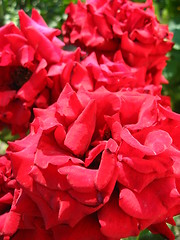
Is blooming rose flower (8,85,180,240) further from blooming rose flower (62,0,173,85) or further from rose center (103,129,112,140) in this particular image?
blooming rose flower (62,0,173,85)

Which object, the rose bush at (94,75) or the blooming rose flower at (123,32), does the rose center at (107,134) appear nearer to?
the rose bush at (94,75)

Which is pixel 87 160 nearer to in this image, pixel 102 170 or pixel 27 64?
pixel 102 170

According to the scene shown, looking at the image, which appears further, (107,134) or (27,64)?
(27,64)

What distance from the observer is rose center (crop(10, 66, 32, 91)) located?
0.77 meters

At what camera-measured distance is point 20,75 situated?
0.77 m

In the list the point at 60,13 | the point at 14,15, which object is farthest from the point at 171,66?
the point at 14,15

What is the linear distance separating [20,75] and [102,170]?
1.21 feet

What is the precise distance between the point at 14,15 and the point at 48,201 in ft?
2.80

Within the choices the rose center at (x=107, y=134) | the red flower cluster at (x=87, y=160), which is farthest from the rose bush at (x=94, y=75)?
the rose center at (x=107, y=134)

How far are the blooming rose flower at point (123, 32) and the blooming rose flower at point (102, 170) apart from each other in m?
0.26

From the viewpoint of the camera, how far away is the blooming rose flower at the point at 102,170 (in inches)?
18.4

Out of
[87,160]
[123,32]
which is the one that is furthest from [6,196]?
[123,32]

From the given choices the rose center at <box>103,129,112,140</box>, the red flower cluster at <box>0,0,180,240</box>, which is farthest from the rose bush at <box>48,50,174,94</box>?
the rose center at <box>103,129,112,140</box>

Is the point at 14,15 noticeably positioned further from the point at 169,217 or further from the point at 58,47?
the point at 169,217
